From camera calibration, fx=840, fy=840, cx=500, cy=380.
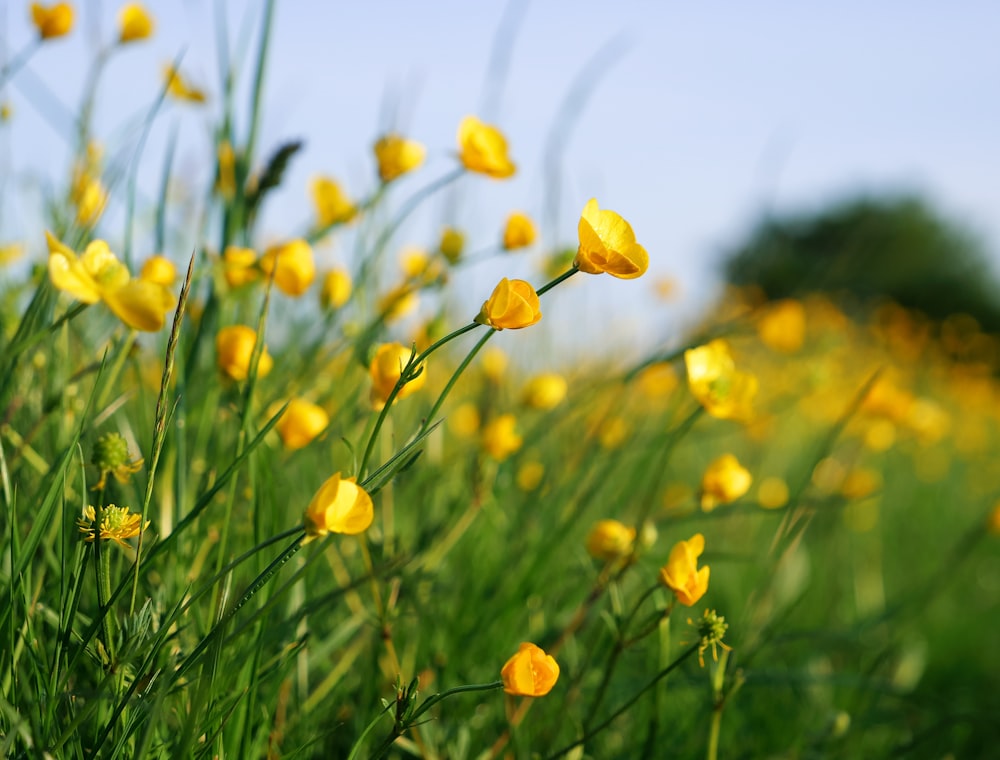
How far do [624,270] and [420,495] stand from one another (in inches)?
22.4

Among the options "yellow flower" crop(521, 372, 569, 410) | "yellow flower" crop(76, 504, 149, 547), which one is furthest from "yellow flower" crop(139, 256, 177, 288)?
"yellow flower" crop(521, 372, 569, 410)

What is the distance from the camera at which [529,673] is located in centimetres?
50

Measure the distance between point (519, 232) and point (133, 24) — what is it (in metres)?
0.60

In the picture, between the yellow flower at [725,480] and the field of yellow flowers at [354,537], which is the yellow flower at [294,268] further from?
the yellow flower at [725,480]

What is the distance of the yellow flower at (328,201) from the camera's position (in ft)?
3.31

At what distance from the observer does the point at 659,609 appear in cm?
64

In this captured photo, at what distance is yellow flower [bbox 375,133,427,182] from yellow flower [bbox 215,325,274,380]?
11.7 inches

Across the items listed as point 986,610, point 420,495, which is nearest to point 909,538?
point 986,610

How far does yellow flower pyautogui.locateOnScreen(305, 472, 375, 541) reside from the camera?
448 millimetres

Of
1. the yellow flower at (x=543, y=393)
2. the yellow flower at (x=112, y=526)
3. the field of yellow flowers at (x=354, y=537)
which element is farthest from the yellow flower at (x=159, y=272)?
the yellow flower at (x=543, y=393)

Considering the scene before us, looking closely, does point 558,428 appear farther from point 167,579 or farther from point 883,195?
point 883,195

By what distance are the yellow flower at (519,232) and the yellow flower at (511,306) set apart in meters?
0.39

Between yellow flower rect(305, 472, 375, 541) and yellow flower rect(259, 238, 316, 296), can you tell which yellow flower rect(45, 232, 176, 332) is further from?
yellow flower rect(259, 238, 316, 296)

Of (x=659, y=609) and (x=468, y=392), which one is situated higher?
(x=659, y=609)
